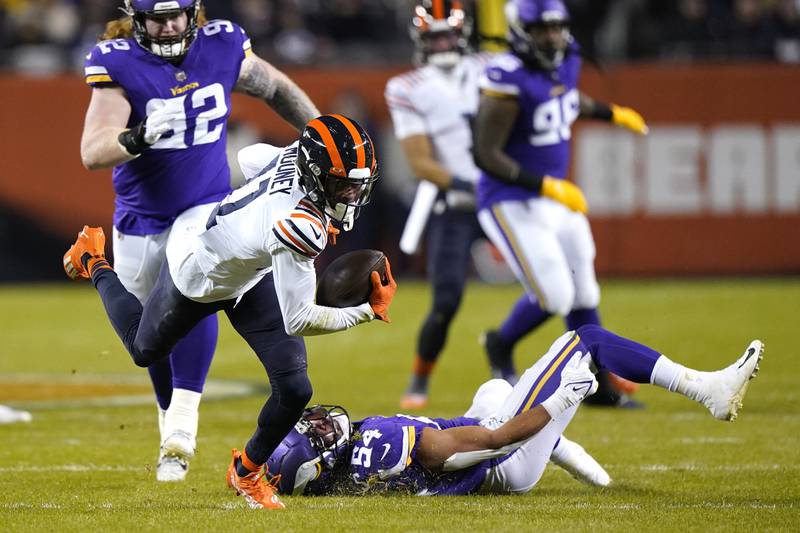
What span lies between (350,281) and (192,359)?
1305 mm

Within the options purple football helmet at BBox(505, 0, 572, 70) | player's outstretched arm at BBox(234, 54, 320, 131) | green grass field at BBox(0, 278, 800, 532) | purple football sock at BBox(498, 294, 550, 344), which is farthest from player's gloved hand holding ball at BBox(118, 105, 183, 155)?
purple football sock at BBox(498, 294, 550, 344)

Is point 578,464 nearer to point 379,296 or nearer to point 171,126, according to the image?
point 379,296

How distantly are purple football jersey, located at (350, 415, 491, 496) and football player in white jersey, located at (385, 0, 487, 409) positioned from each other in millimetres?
2725

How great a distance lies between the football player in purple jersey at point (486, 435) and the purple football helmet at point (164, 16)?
5.01ft

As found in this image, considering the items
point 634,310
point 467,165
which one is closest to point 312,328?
point 467,165

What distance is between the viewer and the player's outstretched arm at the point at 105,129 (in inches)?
201

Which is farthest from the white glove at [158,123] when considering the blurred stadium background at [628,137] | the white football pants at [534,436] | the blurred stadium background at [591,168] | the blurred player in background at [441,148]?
the blurred stadium background at [628,137]

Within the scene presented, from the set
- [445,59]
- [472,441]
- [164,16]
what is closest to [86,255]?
[164,16]

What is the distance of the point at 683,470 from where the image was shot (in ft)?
18.3

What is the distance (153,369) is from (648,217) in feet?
28.5

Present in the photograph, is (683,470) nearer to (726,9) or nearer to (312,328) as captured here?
(312,328)

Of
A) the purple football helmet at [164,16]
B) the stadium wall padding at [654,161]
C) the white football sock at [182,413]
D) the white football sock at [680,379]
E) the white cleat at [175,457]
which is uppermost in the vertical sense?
the purple football helmet at [164,16]

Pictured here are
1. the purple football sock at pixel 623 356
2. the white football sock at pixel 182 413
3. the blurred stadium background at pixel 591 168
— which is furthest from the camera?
the blurred stadium background at pixel 591 168

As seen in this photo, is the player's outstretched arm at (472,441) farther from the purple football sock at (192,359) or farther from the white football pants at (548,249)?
the white football pants at (548,249)
